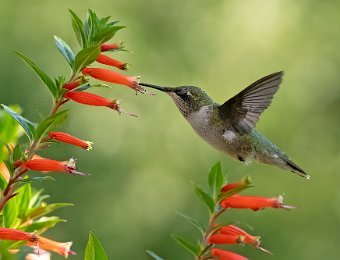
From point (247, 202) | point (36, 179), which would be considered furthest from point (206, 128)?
point (36, 179)

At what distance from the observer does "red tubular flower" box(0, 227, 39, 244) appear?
218 centimetres

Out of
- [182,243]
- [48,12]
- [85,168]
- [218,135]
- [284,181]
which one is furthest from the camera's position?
[48,12]

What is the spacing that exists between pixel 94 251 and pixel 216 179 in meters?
0.66

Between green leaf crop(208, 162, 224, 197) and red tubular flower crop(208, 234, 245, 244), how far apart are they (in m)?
0.15

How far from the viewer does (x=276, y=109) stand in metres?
11.0

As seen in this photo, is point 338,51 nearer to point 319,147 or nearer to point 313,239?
point 319,147

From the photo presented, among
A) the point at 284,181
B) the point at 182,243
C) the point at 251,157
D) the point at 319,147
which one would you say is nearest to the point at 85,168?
the point at 284,181

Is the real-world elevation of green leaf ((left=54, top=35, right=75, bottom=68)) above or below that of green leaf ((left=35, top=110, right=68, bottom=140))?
above

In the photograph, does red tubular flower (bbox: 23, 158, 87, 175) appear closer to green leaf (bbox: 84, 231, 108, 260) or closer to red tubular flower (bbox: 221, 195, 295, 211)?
green leaf (bbox: 84, 231, 108, 260)

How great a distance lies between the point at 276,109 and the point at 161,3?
3.00 meters

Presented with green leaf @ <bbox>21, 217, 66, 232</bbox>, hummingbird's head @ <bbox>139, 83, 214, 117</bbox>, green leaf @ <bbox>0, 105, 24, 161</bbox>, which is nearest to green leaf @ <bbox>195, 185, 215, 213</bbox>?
green leaf @ <bbox>21, 217, 66, 232</bbox>

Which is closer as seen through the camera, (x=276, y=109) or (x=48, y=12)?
(x=276, y=109)

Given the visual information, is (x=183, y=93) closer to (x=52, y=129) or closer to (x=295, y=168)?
(x=295, y=168)

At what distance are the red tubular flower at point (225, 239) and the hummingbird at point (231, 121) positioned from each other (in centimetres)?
107
